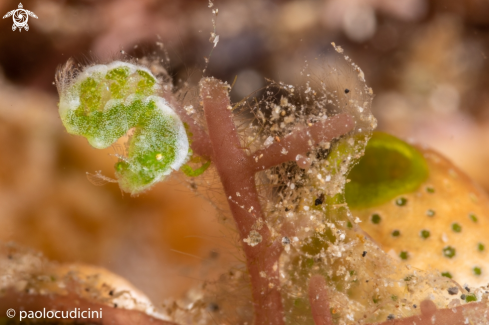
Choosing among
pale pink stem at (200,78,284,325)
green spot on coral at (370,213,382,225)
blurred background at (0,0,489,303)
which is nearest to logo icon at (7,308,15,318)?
blurred background at (0,0,489,303)

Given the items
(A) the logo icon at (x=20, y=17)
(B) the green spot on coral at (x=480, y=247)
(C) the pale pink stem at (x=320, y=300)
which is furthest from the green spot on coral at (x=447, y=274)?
(A) the logo icon at (x=20, y=17)

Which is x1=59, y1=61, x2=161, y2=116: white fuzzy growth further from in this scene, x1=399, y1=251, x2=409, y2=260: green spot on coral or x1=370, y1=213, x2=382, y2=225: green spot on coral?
x1=399, y1=251, x2=409, y2=260: green spot on coral

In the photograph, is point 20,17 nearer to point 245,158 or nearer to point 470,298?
point 245,158

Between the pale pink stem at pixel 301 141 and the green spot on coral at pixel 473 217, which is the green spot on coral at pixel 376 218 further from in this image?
the pale pink stem at pixel 301 141

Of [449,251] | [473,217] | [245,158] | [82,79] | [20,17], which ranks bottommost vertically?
[449,251]

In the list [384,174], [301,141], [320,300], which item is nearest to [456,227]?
[384,174]

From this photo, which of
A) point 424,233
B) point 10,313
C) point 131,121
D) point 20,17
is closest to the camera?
point 131,121
